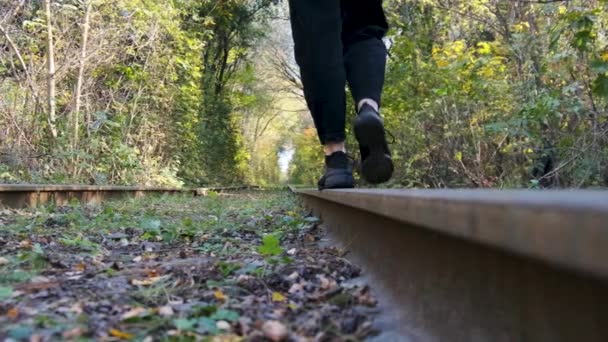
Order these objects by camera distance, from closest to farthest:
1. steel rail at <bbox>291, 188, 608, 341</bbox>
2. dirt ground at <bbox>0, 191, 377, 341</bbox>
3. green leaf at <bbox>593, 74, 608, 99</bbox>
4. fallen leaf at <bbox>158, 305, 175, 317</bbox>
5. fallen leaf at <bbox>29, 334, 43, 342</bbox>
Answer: steel rail at <bbox>291, 188, 608, 341</bbox>
fallen leaf at <bbox>29, 334, 43, 342</bbox>
dirt ground at <bbox>0, 191, 377, 341</bbox>
fallen leaf at <bbox>158, 305, 175, 317</bbox>
green leaf at <bbox>593, 74, 608, 99</bbox>

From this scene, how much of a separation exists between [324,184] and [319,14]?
81cm

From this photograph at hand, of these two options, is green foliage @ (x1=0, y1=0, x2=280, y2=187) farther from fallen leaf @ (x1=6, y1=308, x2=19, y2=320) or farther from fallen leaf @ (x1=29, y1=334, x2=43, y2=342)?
fallen leaf @ (x1=29, y1=334, x2=43, y2=342)

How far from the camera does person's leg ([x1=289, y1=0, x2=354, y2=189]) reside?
2609 mm

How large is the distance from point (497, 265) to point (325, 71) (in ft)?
6.34

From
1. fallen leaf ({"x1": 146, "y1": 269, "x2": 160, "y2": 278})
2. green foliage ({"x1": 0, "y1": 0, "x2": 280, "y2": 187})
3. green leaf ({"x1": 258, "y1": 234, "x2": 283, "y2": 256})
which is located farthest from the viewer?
green foliage ({"x1": 0, "y1": 0, "x2": 280, "y2": 187})

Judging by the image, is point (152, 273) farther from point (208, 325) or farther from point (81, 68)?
point (81, 68)

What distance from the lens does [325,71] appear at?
266cm

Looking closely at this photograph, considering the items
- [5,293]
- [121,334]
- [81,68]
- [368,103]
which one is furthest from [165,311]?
[81,68]

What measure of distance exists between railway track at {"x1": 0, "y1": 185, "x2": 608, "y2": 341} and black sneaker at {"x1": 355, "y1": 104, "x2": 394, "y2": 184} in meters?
0.88

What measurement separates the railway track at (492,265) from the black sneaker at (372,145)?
880mm

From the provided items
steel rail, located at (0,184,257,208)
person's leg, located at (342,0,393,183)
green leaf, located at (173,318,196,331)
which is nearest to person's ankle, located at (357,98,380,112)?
person's leg, located at (342,0,393,183)

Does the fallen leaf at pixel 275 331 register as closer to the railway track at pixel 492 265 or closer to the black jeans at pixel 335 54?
the railway track at pixel 492 265

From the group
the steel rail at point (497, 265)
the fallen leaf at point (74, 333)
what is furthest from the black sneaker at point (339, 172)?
the fallen leaf at point (74, 333)

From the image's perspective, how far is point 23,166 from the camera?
8.17m
